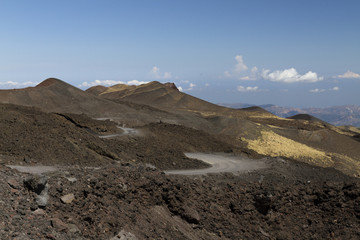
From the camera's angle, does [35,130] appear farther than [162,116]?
No

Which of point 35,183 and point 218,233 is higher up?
point 35,183

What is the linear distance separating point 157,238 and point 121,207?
5.81 ft

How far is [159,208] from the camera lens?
13.3 m

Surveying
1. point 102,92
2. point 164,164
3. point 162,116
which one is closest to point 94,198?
point 164,164

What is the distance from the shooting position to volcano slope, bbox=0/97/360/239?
416 inches

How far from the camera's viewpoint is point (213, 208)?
14.9 m

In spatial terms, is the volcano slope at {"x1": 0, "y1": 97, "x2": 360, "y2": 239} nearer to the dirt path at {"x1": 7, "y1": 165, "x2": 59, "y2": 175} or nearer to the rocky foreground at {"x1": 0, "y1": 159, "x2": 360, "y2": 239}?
the rocky foreground at {"x1": 0, "y1": 159, "x2": 360, "y2": 239}

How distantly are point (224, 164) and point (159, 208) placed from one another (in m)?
17.0

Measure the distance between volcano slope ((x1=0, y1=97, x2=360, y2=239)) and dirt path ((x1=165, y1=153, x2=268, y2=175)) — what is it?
3098 mm

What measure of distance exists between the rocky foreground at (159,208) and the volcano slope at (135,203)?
0.11 feet

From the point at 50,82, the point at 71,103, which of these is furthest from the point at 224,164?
the point at 50,82

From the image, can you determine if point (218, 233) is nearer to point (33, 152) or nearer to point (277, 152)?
point (33, 152)

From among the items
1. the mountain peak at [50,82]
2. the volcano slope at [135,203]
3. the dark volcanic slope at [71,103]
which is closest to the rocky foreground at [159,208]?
the volcano slope at [135,203]

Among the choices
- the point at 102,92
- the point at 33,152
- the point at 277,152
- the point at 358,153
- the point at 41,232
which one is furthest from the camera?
the point at 102,92
